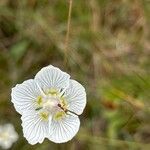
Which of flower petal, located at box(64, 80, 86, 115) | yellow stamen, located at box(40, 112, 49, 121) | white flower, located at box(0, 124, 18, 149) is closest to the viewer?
flower petal, located at box(64, 80, 86, 115)

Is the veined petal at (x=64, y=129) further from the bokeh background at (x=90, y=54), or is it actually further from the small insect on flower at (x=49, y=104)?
the bokeh background at (x=90, y=54)

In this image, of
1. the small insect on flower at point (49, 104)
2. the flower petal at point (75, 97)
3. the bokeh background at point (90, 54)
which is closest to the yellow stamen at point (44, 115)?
the small insect on flower at point (49, 104)

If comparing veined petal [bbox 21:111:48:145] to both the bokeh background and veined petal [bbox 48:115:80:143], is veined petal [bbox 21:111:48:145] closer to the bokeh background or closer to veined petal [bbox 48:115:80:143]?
veined petal [bbox 48:115:80:143]

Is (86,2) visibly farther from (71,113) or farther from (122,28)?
(71,113)

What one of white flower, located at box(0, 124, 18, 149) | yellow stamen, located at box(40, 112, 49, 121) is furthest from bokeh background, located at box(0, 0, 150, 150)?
yellow stamen, located at box(40, 112, 49, 121)

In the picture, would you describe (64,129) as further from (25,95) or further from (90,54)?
(90,54)

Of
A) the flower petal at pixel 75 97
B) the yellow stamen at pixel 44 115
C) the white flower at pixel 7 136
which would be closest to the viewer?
the flower petal at pixel 75 97

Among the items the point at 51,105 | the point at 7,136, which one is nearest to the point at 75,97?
the point at 51,105
